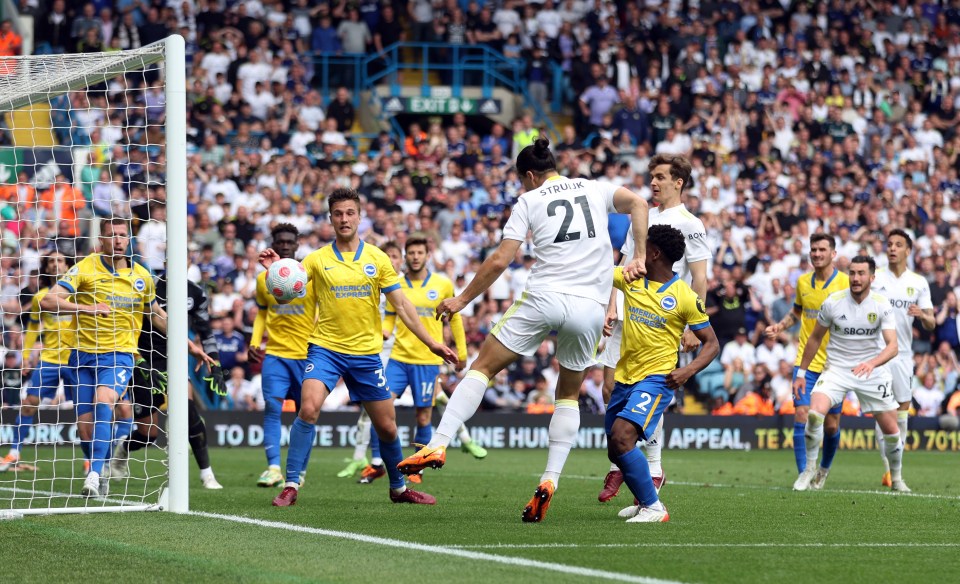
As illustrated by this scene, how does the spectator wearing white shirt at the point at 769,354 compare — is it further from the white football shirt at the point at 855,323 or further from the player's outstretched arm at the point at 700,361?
the player's outstretched arm at the point at 700,361

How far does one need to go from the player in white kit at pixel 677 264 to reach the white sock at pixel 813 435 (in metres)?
2.41

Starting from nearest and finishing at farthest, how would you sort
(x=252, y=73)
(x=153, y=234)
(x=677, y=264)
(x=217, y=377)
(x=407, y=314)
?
(x=407, y=314) < (x=677, y=264) < (x=217, y=377) < (x=153, y=234) < (x=252, y=73)

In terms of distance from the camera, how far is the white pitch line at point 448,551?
6.52 meters

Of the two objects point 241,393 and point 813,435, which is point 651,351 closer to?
point 813,435

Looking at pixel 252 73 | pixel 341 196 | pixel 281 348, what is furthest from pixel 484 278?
pixel 252 73

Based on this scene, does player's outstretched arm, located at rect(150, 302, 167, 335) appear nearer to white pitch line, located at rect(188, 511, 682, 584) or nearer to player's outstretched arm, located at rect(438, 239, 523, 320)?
white pitch line, located at rect(188, 511, 682, 584)

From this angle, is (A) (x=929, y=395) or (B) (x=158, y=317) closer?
(B) (x=158, y=317)

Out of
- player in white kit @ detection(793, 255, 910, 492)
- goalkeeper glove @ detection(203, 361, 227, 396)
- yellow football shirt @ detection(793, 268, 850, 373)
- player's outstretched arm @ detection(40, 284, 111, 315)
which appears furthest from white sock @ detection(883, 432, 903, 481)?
player's outstretched arm @ detection(40, 284, 111, 315)

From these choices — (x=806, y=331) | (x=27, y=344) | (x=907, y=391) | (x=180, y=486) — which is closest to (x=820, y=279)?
(x=806, y=331)

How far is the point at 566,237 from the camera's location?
29.8 feet

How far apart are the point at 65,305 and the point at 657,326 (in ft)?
15.7

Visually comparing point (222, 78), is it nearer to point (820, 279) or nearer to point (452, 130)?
point (452, 130)

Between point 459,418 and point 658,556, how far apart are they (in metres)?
2.08

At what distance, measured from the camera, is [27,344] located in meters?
16.1
